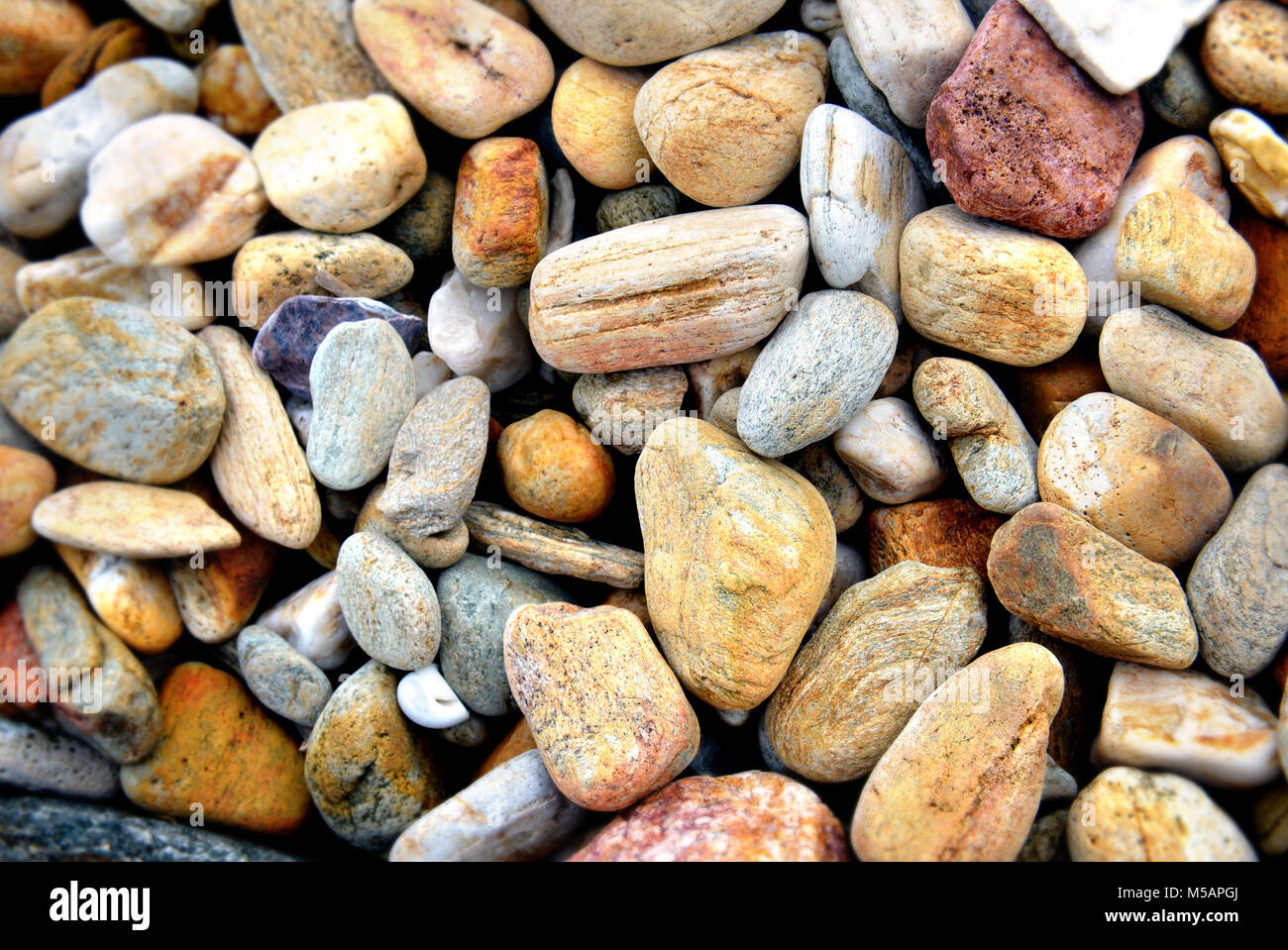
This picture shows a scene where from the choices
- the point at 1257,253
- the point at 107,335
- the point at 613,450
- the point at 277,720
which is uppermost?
the point at 1257,253

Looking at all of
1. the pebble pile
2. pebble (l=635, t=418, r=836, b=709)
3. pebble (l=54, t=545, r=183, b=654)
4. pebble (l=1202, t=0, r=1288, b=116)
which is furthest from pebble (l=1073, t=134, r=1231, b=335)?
pebble (l=54, t=545, r=183, b=654)

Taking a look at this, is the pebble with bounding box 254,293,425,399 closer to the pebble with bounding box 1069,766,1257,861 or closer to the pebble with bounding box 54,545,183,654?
the pebble with bounding box 54,545,183,654

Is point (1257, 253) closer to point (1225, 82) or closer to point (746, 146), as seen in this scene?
point (1225, 82)

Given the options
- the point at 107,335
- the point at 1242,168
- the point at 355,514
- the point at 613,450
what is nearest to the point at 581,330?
the point at 613,450

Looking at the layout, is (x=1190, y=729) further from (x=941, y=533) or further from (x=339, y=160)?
(x=339, y=160)

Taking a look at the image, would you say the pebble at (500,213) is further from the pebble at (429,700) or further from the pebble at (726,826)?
the pebble at (726,826)
